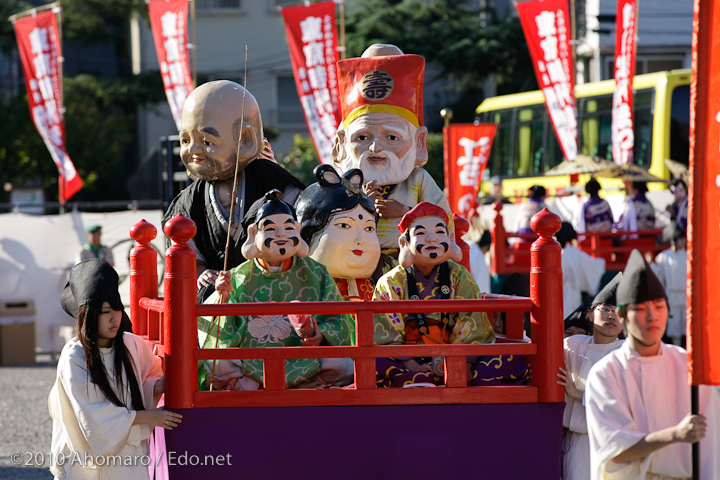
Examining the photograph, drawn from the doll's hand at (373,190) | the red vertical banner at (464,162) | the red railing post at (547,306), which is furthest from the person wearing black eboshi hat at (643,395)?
the red vertical banner at (464,162)

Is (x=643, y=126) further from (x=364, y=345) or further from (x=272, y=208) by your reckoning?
(x=364, y=345)

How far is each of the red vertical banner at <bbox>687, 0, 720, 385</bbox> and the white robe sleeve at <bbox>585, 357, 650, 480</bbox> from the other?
29cm

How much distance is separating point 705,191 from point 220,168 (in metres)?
2.64

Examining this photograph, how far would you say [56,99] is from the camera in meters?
14.8

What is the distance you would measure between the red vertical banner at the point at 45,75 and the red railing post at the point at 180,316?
11.1 metres

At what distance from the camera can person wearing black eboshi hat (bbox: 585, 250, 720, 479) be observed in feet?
11.2

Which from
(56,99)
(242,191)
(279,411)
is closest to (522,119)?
(56,99)

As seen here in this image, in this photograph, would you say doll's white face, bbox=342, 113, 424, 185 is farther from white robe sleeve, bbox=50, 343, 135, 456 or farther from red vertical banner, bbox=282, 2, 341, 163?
red vertical banner, bbox=282, 2, 341, 163

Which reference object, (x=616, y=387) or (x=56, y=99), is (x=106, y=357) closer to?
(x=616, y=387)

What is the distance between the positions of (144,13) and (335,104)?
13812mm

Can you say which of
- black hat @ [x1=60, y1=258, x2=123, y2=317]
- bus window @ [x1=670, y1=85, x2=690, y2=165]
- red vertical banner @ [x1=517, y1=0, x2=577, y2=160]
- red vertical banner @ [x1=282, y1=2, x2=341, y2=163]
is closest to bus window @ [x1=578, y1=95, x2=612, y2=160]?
bus window @ [x1=670, y1=85, x2=690, y2=165]

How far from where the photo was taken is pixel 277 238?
174 inches

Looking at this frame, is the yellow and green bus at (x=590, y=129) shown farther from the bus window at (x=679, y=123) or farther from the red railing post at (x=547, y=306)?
the red railing post at (x=547, y=306)

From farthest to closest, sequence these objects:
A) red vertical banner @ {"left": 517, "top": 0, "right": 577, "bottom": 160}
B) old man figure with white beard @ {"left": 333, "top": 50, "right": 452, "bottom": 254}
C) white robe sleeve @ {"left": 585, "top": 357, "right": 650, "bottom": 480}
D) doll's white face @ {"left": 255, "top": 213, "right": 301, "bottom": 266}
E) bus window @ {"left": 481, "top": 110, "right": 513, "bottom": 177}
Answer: bus window @ {"left": 481, "top": 110, "right": 513, "bottom": 177} → red vertical banner @ {"left": 517, "top": 0, "right": 577, "bottom": 160} → old man figure with white beard @ {"left": 333, "top": 50, "right": 452, "bottom": 254} → doll's white face @ {"left": 255, "top": 213, "right": 301, "bottom": 266} → white robe sleeve @ {"left": 585, "top": 357, "right": 650, "bottom": 480}
